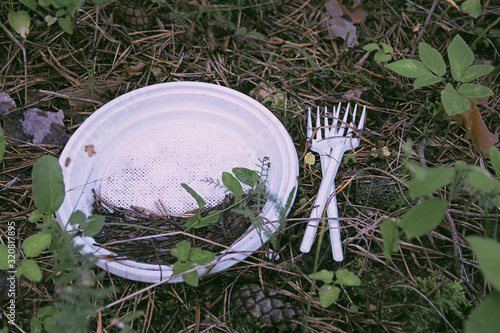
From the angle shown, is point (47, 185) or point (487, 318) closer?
point (487, 318)

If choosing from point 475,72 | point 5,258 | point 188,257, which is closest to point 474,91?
point 475,72

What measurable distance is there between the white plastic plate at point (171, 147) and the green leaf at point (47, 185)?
22cm

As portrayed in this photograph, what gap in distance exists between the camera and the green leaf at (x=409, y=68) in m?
1.68

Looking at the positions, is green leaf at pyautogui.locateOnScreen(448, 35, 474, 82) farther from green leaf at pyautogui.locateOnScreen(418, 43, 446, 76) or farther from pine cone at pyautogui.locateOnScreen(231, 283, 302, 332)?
pine cone at pyautogui.locateOnScreen(231, 283, 302, 332)

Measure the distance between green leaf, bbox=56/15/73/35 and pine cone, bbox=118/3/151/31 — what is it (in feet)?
A: 1.05

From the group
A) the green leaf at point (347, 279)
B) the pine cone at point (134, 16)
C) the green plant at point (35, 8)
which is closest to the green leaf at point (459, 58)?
the green leaf at point (347, 279)

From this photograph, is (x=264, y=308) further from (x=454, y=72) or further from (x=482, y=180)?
(x=454, y=72)

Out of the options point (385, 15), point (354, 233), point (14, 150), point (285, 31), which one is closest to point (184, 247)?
point (354, 233)

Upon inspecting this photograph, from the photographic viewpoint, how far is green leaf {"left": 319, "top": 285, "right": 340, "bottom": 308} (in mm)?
1319

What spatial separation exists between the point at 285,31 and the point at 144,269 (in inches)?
68.4

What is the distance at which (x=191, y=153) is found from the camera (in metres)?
1.98

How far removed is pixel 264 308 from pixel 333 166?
79 centimetres

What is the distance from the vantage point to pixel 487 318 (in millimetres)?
998

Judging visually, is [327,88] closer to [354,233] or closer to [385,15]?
[385,15]
